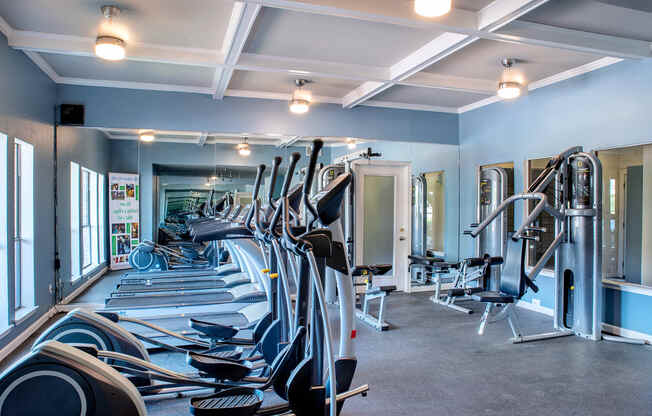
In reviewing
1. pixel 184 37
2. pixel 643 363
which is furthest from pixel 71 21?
pixel 643 363

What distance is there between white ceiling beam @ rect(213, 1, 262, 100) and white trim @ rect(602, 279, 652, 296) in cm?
448

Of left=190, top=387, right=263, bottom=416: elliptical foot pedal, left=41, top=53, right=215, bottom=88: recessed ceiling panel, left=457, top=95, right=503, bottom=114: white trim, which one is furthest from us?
left=457, top=95, right=503, bottom=114: white trim

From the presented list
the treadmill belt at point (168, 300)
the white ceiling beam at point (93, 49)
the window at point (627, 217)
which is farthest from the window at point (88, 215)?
the window at point (627, 217)

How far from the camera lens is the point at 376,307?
5.76 meters

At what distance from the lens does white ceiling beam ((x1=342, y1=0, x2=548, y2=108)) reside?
3.29m

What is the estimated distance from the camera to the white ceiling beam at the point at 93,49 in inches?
158

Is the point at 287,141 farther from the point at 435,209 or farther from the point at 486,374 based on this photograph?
the point at 486,374

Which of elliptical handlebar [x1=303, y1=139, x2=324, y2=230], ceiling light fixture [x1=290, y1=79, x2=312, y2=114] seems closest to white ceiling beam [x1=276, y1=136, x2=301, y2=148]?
ceiling light fixture [x1=290, y1=79, x2=312, y2=114]

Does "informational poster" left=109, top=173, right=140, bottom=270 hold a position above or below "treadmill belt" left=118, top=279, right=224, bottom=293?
above

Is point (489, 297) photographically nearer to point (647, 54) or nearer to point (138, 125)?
point (647, 54)

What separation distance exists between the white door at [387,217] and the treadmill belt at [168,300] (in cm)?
261

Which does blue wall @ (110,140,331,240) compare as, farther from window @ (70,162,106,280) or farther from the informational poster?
window @ (70,162,106,280)

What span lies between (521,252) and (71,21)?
476 cm

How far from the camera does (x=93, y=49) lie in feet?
13.9
